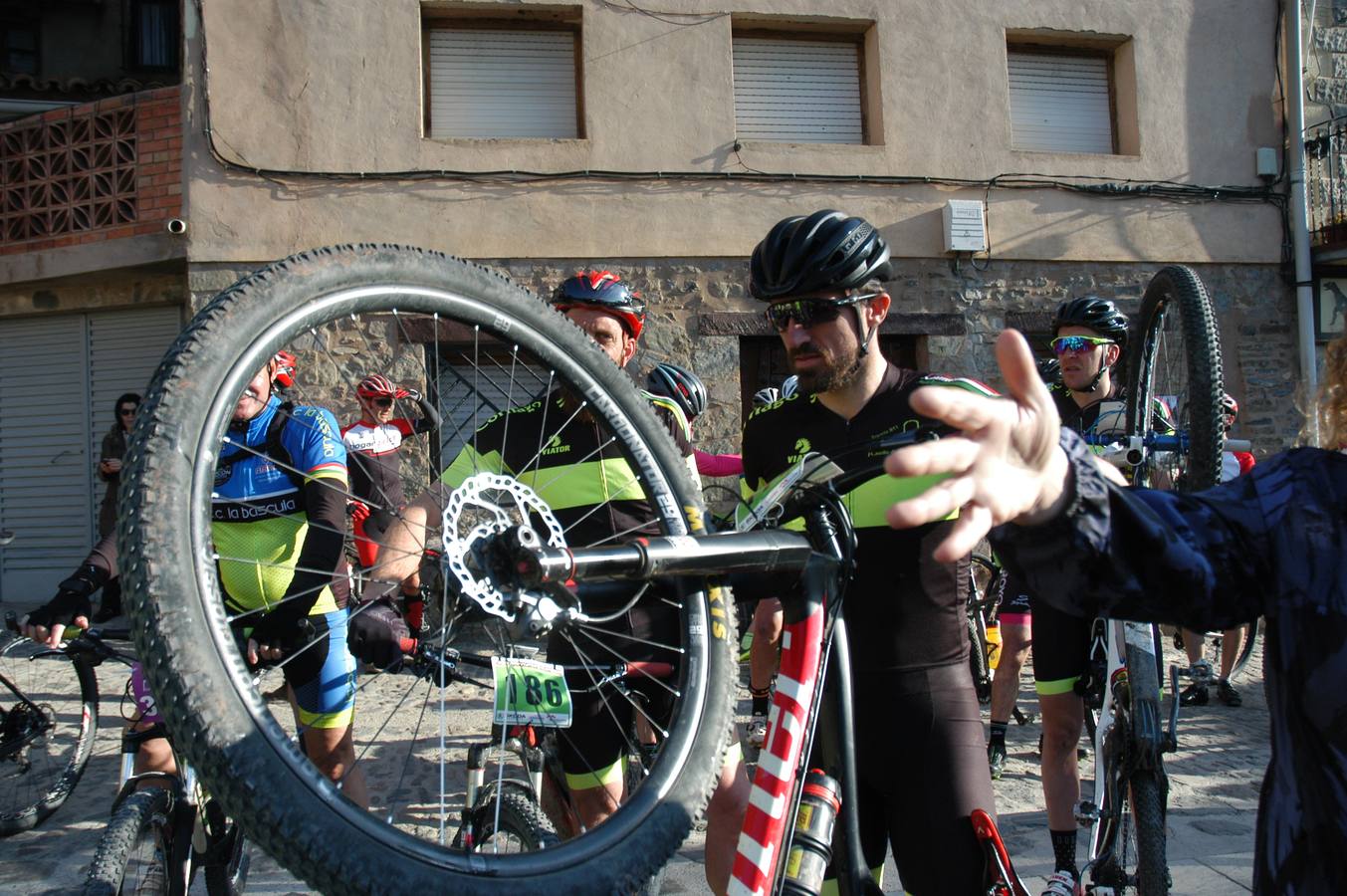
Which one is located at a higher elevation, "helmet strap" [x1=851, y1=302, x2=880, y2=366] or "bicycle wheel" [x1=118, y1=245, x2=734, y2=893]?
"helmet strap" [x1=851, y1=302, x2=880, y2=366]

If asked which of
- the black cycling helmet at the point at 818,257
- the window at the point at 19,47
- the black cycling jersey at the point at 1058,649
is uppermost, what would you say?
the window at the point at 19,47

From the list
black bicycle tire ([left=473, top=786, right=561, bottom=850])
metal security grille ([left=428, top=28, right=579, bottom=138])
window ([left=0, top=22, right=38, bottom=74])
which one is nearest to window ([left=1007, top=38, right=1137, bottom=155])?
metal security grille ([left=428, top=28, right=579, bottom=138])

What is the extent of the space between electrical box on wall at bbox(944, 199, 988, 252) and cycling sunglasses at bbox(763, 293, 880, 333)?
7.68 m

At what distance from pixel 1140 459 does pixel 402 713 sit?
15.2ft

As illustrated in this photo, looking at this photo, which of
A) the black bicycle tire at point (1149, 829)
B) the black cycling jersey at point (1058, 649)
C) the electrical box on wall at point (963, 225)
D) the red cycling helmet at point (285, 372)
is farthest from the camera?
the electrical box on wall at point (963, 225)

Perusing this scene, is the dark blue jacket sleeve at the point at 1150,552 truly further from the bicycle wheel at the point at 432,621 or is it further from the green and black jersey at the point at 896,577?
the green and black jersey at the point at 896,577

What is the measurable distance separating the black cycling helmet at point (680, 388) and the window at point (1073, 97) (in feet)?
22.1

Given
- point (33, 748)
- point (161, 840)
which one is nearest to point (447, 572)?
point (161, 840)

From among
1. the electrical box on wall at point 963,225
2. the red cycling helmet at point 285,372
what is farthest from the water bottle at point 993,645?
the red cycling helmet at point 285,372

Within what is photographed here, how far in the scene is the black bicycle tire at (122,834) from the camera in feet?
8.57

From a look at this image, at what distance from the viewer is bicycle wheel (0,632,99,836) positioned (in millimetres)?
4652

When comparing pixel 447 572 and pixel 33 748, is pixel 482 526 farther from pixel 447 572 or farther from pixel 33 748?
pixel 33 748

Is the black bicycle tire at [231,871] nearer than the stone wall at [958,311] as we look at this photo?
Yes

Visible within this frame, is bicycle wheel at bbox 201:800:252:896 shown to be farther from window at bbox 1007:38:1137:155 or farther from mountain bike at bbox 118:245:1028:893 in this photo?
window at bbox 1007:38:1137:155
